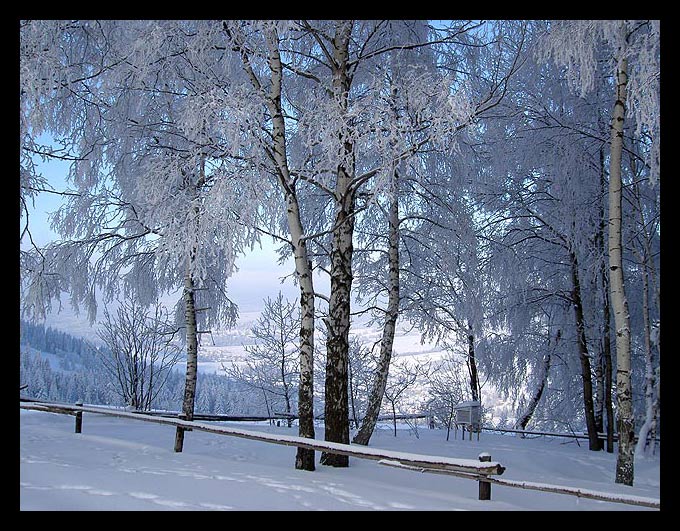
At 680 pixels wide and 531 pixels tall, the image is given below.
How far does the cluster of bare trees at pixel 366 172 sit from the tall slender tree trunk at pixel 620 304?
3 cm

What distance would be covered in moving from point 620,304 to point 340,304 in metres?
3.69

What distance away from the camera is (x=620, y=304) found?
751cm

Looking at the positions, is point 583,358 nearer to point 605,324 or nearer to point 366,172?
point 605,324

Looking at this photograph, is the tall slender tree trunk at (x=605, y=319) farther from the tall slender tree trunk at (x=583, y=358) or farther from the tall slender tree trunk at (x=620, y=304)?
the tall slender tree trunk at (x=620, y=304)

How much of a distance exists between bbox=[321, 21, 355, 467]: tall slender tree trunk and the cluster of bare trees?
3 centimetres

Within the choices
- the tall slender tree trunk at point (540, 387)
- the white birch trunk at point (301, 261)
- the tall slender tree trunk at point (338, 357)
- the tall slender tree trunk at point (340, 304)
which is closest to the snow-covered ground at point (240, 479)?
the tall slender tree trunk at point (338, 357)

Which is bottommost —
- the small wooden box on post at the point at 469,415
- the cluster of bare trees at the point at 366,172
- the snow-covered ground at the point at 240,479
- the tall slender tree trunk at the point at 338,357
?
the snow-covered ground at the point at 240,479

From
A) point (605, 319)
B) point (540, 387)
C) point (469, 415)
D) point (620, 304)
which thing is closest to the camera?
point (620, 304)

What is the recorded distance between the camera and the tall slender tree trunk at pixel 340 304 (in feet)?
26.7

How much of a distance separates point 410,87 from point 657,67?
2.73 meters

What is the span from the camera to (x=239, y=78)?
29.6ft

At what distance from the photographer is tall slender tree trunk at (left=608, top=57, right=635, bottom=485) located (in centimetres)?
751

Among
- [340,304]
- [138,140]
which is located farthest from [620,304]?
[138,140]
